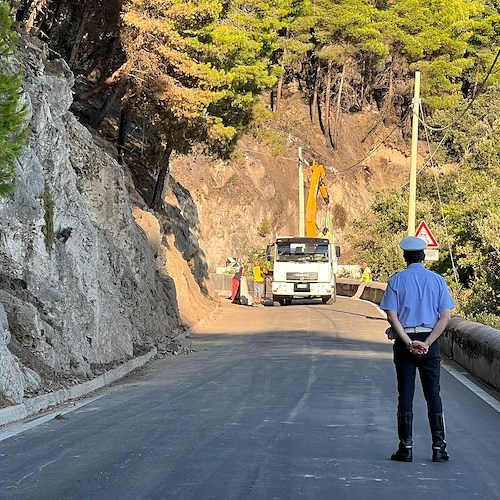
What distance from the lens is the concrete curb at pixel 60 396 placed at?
11.4 metres

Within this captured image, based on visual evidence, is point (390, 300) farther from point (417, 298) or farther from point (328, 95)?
point (328, 95)

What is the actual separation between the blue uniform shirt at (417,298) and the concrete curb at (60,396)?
500cm

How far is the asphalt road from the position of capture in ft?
24.6

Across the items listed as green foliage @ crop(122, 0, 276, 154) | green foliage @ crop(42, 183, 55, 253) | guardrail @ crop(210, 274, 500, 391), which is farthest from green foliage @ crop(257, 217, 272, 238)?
green foliage @ crop(42, 183, 55, 253)

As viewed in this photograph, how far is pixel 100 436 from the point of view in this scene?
33.0 ft

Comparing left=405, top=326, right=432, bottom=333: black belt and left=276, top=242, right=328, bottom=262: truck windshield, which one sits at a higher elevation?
left=276, top=242, right=328, bottom=262: truck windshield

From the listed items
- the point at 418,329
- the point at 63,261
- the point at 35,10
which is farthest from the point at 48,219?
the point at 35,10

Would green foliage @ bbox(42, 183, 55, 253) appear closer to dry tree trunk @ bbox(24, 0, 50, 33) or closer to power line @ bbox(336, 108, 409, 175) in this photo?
dry tree trunk @ bbox(24, 0, 50, 33)

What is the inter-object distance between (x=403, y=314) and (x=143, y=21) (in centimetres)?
1933

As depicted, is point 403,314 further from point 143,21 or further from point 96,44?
point 96,44

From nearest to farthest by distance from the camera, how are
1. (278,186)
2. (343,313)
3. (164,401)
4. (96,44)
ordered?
(164,401)
(96,44)
(343,313)
(278,186)

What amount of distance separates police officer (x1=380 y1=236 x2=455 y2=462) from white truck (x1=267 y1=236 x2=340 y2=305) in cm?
3423

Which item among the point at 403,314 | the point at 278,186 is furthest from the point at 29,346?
the point at 278,186

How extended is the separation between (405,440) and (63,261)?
9.85 metres
